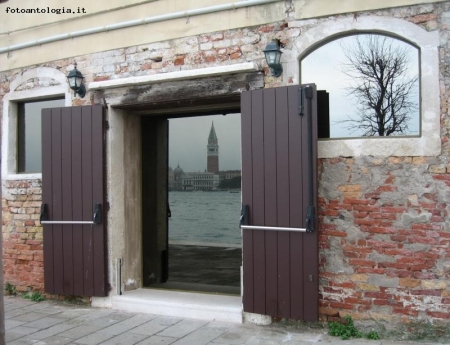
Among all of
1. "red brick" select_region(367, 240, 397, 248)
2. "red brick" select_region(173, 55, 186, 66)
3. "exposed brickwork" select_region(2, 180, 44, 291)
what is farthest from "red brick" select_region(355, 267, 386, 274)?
"exposed brickwork" select_region(2, 180, 44, 291)

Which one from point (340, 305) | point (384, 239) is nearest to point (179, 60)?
point (384, 239)

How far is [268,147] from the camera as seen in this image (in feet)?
15.8

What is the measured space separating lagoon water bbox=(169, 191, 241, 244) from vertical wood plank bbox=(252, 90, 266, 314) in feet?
13.7

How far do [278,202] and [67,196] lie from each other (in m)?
2.75

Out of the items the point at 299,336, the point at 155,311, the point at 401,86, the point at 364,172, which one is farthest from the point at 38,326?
the point at 401,86

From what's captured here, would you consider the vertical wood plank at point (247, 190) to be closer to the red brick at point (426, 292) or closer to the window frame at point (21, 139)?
the red brick at point (426, 292)

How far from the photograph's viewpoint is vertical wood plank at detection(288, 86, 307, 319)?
4629 millimetres

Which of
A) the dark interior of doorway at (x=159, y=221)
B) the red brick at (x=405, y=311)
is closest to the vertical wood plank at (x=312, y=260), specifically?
the red brick at (x=405, y=311)

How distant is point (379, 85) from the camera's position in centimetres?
470

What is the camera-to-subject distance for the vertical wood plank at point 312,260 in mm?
4570

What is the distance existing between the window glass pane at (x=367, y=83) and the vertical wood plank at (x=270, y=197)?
0.51 metres

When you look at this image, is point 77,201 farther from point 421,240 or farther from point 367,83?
point 421,240

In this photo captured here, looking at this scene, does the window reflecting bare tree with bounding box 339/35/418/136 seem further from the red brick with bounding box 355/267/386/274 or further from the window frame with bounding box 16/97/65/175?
the window frame with bounding box 16/97/65/175

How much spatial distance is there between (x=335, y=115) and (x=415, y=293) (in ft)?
6.15
